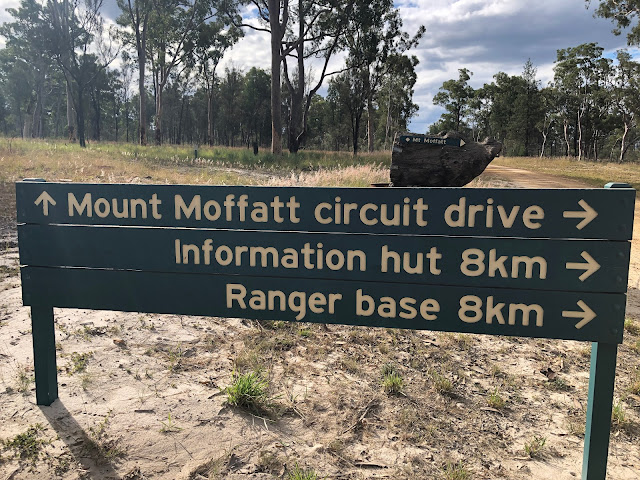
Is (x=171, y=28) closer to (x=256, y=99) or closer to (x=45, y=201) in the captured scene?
(x=256, y=99)

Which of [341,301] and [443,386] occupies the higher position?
[341,301]

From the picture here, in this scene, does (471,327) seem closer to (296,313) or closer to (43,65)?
(296,313)

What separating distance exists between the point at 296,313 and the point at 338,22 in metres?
26.8

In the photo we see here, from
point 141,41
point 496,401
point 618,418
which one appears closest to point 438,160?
point 496,401

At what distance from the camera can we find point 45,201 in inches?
104

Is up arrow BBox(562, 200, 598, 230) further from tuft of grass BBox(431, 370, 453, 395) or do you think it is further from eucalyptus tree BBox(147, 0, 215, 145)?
eucalyptus tree BBox(147, 0, 215, 145)

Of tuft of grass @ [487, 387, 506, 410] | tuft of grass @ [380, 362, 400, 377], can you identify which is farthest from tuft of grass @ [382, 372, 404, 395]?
tuft of grass @ [487, 387, 506, 410]

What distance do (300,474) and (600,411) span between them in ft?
4.43

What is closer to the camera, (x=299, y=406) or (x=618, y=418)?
(x=618, y=418)

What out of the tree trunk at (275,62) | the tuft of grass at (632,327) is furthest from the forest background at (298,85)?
the tuft of grass at (632,327)

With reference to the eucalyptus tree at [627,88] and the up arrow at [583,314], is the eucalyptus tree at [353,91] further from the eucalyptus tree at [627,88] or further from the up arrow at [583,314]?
the up arrow at [583,314]

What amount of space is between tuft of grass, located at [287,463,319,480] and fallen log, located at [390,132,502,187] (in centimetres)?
669

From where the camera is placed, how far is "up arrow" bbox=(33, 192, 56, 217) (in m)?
2.63

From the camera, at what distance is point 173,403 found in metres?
2.81
